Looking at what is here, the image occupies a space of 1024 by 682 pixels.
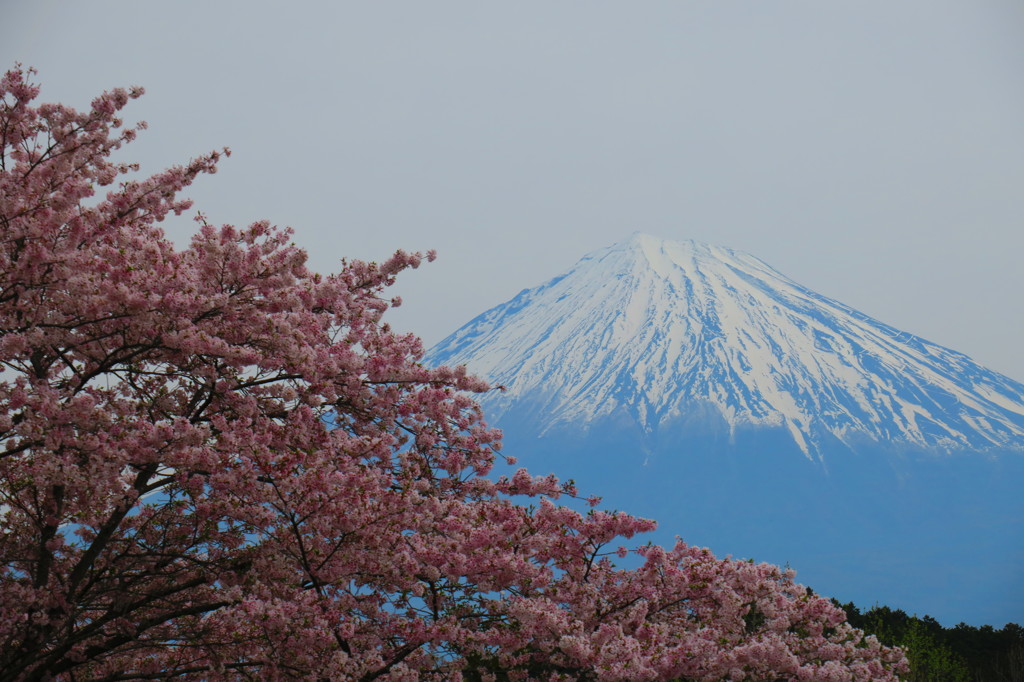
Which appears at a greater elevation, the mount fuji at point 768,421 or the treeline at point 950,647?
the mount fuji at point 768,421

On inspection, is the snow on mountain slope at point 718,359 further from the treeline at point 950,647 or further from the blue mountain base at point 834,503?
the treeline at point 950,647

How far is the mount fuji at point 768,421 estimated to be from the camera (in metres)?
65.2

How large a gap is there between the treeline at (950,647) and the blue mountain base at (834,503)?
32.7m

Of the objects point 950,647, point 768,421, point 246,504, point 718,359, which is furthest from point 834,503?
point 246,504

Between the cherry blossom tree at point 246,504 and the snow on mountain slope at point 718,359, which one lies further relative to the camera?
the snow on mountain slope at point 718,359

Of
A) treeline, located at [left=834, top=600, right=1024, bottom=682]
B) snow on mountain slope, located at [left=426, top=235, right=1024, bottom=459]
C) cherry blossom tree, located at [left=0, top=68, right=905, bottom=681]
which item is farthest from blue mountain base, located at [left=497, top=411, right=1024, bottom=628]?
cherry blossom tree, located at [left=0, top=68, right=905, bottom=681]

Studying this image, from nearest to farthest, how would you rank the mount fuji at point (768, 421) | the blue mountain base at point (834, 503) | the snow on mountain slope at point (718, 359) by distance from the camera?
the blue mountain base at point (834, 503) → the mount fuji at point (768, 421) → the snow on mountain slope at point (718, 359)

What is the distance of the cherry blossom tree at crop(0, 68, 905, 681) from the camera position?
5.99 meters

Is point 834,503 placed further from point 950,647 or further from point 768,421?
point 950,647

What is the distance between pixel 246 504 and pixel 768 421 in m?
73.0

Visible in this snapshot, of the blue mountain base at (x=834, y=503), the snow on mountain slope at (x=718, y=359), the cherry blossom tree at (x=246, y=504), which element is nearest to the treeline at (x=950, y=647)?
the cherry blossom tree at (x=246, y=504)

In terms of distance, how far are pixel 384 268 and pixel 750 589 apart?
5.07 metres

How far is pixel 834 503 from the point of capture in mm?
68562

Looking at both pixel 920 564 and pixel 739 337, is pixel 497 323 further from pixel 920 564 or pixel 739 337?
pixel 920 564
